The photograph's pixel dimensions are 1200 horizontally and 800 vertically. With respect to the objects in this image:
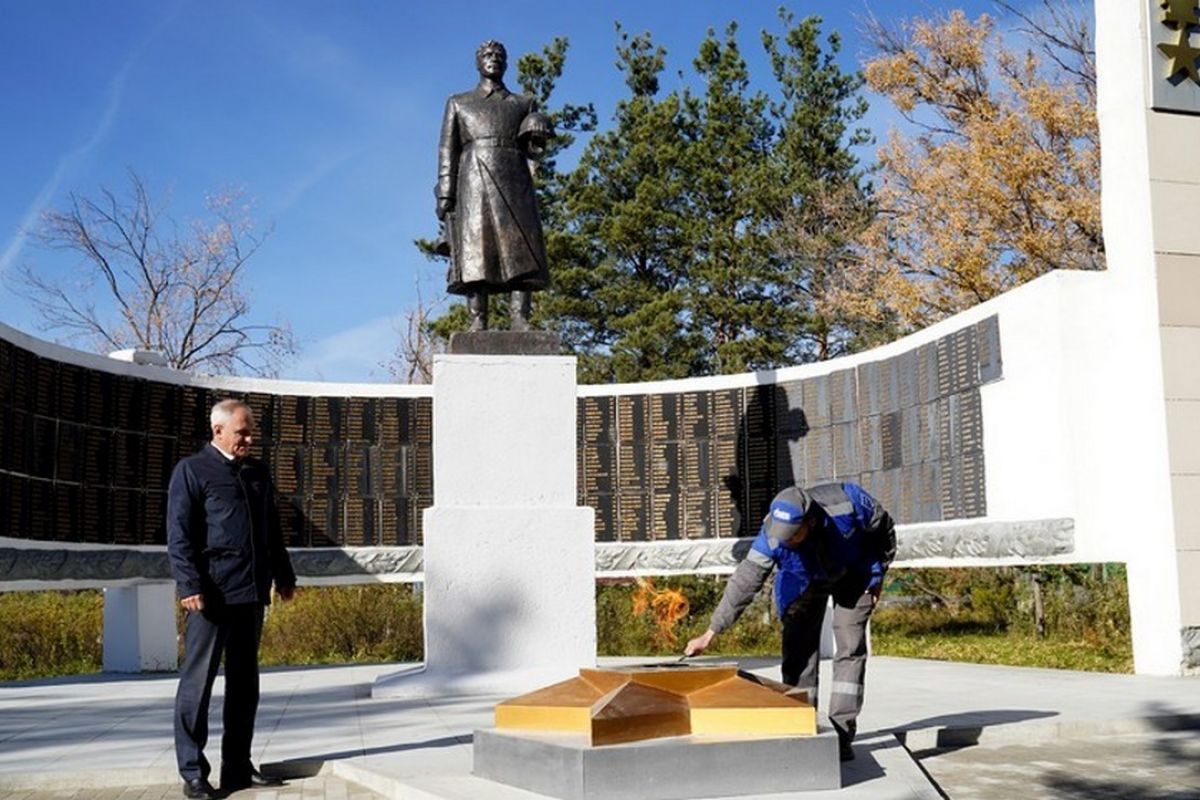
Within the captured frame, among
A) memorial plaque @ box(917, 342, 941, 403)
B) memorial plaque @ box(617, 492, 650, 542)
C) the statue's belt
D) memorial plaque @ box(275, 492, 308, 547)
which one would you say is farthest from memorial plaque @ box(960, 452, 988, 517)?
memorial plaque @ box(275, 492, 308, 547)

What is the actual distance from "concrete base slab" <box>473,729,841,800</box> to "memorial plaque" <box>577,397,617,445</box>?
873 cm

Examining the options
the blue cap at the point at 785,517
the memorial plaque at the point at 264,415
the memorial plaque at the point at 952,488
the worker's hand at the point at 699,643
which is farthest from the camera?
the memorial plaque at the point at 264,415

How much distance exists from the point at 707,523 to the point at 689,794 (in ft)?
28.6

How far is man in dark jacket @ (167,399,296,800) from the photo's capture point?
493 centimetres

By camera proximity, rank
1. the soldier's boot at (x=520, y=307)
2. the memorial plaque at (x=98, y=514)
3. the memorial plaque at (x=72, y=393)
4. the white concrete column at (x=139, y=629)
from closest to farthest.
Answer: the soldier's boot at (x=520, y=307) < the memorial plaque at (x=72, y=393) < the memorial plaque at (x=98, y=514) < the white concrete column at (x=139, y=629)

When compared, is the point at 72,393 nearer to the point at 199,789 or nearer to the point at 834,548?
the point at 199,789

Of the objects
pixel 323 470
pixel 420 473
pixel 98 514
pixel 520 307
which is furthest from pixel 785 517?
pixel 323 470

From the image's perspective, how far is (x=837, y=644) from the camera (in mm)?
5305

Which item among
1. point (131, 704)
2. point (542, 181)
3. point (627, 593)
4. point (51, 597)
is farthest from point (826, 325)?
point (131, 704)

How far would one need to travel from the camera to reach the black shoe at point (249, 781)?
5102mm

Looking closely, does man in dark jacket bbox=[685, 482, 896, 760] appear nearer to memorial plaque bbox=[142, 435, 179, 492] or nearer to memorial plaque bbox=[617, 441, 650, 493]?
memorial plaque bbox=[617, 441, 650, 493]

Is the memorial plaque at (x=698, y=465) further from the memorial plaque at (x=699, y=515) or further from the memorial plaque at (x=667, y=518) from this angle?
the memorial plaque at (x=667, y=518)

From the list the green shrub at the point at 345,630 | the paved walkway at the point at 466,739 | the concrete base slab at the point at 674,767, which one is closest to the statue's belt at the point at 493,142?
the paved walkway at the point at 466,739

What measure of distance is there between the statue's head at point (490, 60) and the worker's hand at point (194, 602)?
5.83 meters
